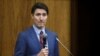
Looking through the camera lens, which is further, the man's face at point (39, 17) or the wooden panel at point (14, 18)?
the wooden panel at point (14, 18)

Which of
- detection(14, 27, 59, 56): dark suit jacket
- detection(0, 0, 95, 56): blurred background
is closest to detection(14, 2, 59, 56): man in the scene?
detection(14, 27, 59, 56): dark suit jacket

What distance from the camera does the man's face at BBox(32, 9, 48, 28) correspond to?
82.8 inches

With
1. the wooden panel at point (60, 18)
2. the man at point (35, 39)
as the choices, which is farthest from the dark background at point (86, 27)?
the wooden panel at point (60, 18)

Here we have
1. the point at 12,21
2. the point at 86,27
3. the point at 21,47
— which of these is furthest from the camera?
the point at 12,21

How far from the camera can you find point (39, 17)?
2.12 m

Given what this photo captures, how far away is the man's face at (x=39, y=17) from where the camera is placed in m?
2.10

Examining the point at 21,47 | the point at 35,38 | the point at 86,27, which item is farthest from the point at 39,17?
the point at 86,27

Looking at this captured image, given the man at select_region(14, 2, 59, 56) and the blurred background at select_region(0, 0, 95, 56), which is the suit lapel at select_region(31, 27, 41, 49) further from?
the blurred background at select_region(0, 0, 95, 56)

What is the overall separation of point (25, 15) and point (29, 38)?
916 mm

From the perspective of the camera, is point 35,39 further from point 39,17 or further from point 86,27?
point 86,27

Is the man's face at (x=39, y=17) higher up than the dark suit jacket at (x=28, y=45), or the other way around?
the man's face at (x=39, y=17)

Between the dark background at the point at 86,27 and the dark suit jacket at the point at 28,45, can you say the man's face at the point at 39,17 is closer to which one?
the dark suit jacket at the point at 28,45

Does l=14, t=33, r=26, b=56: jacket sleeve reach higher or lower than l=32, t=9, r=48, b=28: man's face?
lower

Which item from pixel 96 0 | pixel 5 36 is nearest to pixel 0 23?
pixel 5 36
